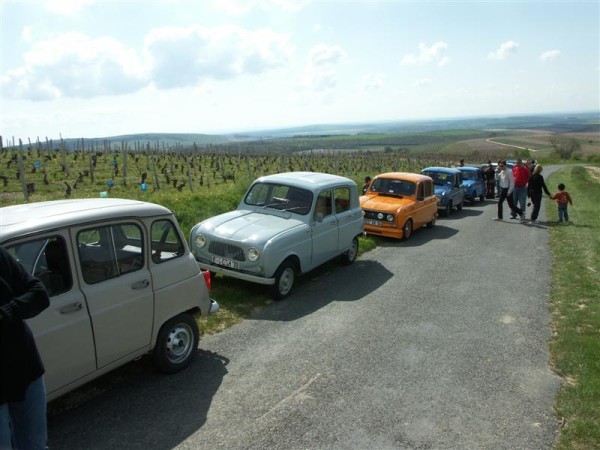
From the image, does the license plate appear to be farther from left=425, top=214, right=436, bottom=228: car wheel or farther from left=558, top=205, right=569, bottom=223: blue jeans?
left=558, top=205, right=569, bottom=223: blue jeans

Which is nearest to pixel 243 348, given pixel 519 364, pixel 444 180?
pixel 519 364

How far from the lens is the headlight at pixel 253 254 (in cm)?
731

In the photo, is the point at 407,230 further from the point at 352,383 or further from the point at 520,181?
the point at 352,383

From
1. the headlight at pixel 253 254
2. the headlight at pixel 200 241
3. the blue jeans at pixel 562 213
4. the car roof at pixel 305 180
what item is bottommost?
the blue jeans at pixel 562 213

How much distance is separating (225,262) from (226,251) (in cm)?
19

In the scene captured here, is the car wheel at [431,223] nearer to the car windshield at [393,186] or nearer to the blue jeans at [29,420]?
the car windshield at [393,186]

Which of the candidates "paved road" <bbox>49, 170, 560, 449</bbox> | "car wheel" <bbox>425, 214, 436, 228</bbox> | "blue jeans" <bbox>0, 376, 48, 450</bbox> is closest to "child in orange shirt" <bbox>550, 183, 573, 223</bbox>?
"car wheel" <bbox>425, 214, 436, 228</bbox>

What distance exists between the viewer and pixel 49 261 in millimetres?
3850

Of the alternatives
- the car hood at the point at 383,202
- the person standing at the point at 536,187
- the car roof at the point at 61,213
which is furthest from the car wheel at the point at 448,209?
the car roof at the point at 61,213

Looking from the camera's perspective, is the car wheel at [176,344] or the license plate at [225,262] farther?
the license plate at [225,262]

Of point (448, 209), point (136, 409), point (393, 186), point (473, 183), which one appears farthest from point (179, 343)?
point (473, 183)

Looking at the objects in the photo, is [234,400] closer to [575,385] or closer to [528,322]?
[575,385]

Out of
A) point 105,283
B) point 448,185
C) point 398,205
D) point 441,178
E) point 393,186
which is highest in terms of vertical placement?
point 105,283

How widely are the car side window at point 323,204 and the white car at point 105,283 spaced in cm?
377
